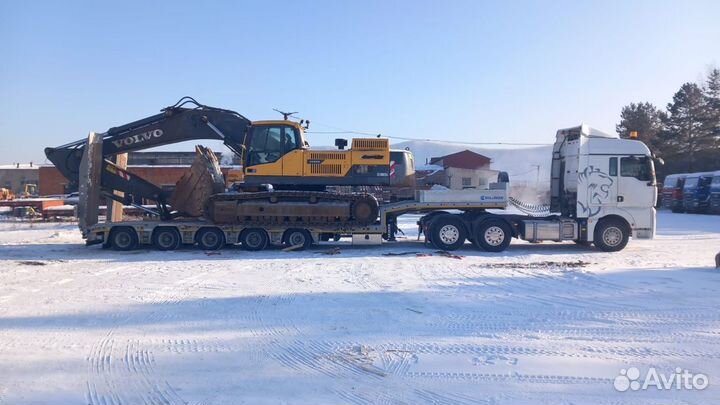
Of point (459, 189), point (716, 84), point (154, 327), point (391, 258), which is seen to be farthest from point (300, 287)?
Answer: point (716, 84)

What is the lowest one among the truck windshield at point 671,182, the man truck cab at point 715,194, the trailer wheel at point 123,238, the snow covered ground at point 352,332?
the snow covered ground at point 352,332

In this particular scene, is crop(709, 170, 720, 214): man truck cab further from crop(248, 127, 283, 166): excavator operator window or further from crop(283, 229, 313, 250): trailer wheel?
crop(248, 127, 283, 166): excavator operator window

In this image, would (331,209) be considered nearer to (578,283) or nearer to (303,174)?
(303,174)

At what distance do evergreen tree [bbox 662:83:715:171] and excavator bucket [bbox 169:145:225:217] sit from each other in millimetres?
42663

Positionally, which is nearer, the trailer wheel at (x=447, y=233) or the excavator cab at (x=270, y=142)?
the excavator cab at (x=270, y=142)

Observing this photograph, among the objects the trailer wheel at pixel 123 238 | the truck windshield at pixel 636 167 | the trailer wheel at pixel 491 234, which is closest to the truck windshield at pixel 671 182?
the truck windshield at pixel 636 167

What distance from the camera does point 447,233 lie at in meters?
15.3

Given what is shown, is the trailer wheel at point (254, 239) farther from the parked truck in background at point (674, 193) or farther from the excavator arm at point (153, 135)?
the parked truck in background at point (674, 193)

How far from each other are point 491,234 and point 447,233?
48.7 inches

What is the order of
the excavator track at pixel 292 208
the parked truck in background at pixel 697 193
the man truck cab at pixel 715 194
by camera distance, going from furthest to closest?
the parked truck in background at pixel 697 193 < the man truck cab at pixel 715 194 < the excavator track at pixel 292 208

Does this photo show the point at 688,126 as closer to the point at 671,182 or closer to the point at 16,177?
the point at 671,182

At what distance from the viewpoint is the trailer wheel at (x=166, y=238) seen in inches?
601

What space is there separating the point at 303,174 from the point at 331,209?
1.28 metres

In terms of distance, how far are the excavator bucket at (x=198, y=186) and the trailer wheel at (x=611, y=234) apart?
1102 cm
